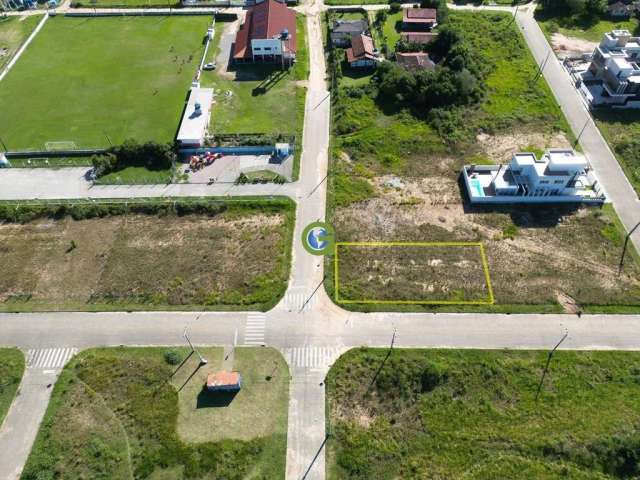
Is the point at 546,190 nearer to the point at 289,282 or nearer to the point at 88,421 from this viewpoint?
the point at 289,282

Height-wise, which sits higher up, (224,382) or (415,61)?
(415,61)

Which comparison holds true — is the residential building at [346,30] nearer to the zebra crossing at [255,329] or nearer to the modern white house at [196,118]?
the modern white house at [196,118]

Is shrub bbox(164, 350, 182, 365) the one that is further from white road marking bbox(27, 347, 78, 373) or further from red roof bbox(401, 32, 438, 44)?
red roof bbox(401, 32, 438, 44)

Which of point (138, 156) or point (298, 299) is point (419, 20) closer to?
point (138, 156)

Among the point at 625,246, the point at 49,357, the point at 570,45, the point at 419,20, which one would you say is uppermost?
the point at 419,20

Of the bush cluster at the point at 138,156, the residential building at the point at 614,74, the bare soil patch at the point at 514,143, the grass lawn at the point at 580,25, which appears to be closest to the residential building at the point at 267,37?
the bush cluster at the point at 138,156

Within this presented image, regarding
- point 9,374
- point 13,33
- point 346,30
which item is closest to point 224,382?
point 9,374

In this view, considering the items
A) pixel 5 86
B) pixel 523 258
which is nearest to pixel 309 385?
pixel 523 258

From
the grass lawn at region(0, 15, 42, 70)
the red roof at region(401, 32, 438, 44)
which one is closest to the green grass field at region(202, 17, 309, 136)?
the red roof at region(401, 32, 438, 44)
